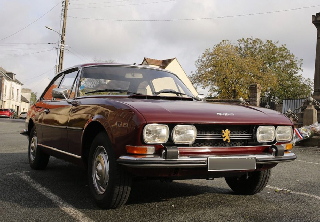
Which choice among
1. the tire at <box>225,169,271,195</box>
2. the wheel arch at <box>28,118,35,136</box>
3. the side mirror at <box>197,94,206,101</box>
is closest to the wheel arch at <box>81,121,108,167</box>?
the side mirror at <box>197,94,206,101</box>

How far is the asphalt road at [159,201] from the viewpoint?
3.51m

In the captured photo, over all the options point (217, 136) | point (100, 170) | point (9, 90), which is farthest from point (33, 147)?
point (9, 90)

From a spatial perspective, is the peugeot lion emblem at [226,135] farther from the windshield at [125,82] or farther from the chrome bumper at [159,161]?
the windshield at [125,82]

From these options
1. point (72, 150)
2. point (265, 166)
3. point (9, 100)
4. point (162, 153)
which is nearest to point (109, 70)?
point (72, 150)

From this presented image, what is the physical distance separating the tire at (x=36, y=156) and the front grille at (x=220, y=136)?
3.32m

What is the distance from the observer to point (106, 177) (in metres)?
3.64

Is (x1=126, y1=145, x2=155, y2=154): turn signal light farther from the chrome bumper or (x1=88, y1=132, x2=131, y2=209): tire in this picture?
(x1=88, y1=132, x2=131, y2=209): tire

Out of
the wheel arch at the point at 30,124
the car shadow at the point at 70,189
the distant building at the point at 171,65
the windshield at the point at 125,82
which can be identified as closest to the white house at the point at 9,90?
the distant building at the point at 171,65

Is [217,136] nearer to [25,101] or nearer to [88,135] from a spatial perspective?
[88,135]

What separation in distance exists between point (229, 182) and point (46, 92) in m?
3.45

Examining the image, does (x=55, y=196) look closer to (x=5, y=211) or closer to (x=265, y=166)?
(x=5, y=211)

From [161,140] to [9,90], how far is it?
7794 centimetres

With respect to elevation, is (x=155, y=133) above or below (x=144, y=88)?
below

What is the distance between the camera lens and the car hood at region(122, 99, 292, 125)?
3311 millimetres
